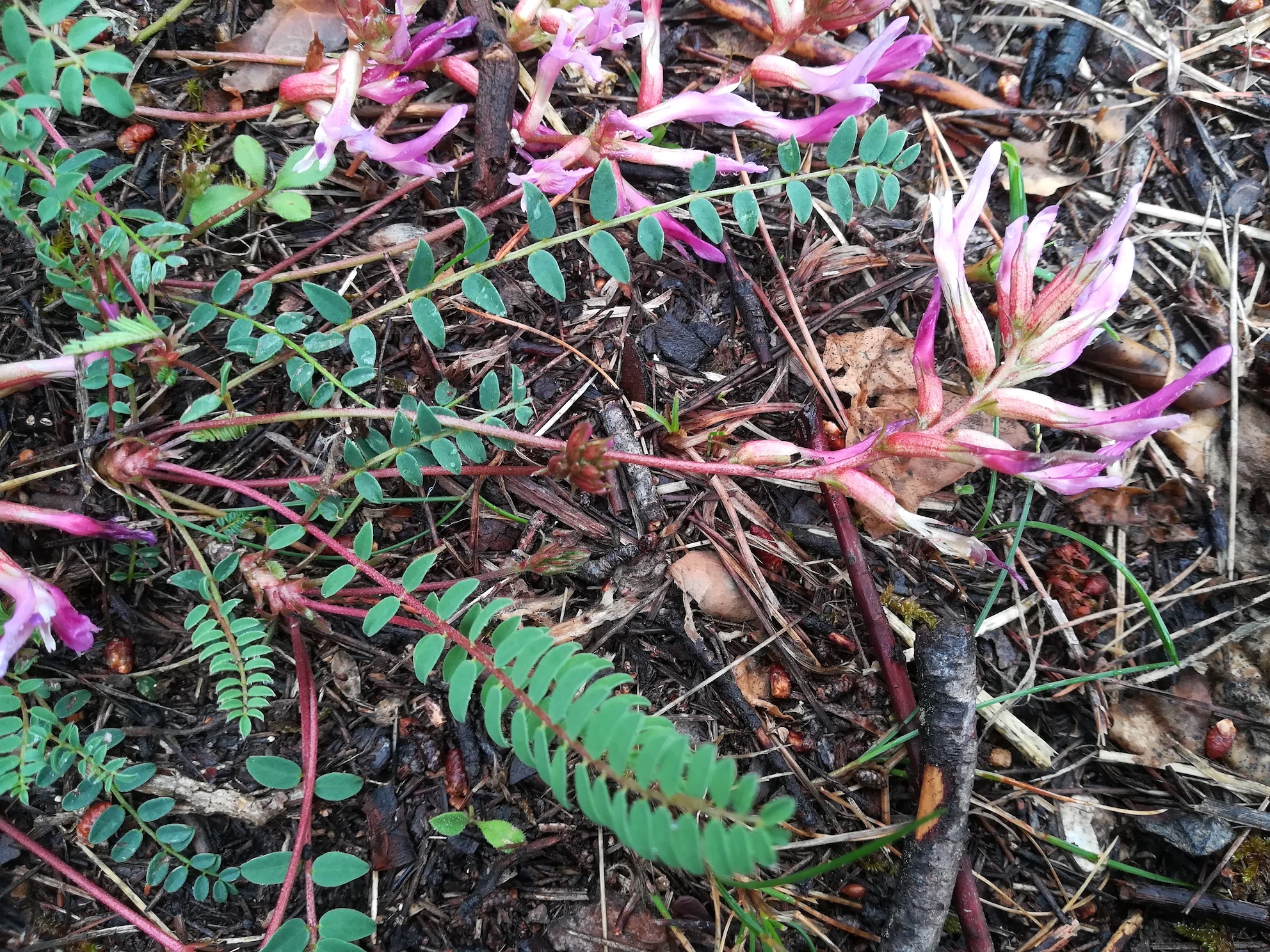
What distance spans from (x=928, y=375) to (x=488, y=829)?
64.1 inches

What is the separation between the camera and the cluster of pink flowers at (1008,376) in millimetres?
1922

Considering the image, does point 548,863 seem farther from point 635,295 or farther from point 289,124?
point 289,124

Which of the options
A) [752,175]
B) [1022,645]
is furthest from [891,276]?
[1022,645]

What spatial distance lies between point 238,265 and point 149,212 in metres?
0.34

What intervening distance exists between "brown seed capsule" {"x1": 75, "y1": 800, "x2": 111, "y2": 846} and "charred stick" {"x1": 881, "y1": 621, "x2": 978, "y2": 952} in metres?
2.06

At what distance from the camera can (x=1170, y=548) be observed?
2.63m

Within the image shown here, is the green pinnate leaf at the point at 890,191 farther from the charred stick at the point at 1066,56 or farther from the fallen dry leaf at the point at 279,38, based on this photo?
the fallen dry leaf at the point at 279,38

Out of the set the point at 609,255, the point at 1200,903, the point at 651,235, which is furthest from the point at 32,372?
the point at 1200,903

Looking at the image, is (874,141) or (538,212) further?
(874,141)

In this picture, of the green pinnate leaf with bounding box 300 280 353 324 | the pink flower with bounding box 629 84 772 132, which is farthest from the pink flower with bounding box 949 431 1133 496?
the green pinnate leaf with bounding box 300 280 353 324

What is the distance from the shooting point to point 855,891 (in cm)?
225

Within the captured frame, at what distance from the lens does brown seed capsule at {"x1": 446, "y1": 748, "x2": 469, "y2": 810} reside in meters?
2.22

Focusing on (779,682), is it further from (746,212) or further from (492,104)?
(492,104)

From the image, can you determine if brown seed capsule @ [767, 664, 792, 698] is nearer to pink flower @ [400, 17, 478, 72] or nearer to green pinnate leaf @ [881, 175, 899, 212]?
green pinnate leaf @ [881, 175, 899, 212]
